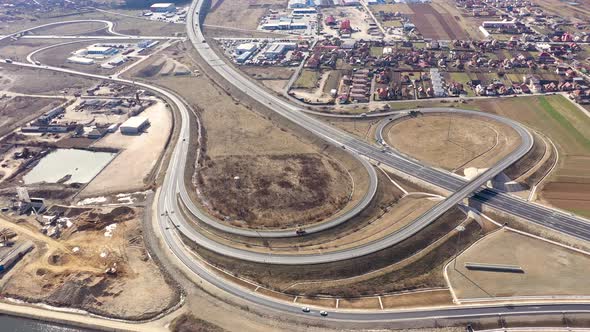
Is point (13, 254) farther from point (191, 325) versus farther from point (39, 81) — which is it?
point (39, 81)

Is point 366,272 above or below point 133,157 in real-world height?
below

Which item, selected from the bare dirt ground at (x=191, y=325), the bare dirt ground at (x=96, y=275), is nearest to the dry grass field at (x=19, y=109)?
the bare dirt ground at (x=96, y=275)

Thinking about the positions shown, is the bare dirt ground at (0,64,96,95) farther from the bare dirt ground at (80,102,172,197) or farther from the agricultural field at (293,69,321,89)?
the agricultural field at (293,69,321,89)

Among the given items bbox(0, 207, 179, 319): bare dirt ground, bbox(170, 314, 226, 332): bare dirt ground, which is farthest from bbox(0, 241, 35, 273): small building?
bbox(170, 314, 226, 332): bare dirt ground

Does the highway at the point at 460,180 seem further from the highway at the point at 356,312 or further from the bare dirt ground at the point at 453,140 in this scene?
the highway at the point at 356,312

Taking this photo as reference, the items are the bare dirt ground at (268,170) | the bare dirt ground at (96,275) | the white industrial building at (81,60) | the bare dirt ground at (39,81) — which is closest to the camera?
the bare dirt ground at (96,275)

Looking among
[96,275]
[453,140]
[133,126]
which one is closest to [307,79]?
[453,140]
